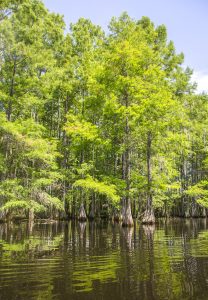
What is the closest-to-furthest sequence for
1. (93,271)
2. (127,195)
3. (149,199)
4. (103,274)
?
(103,274) → (93,271) → (127,195) → (149,199)

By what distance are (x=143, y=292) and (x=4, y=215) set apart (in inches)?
685

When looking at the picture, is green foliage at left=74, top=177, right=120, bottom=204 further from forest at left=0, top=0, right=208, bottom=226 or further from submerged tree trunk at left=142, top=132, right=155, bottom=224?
submerged tree trunk at left=142, top=132, right=155, bottom=224

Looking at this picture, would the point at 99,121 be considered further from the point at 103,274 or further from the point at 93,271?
the point at 103,274

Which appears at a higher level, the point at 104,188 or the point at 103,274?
the point at 104,188

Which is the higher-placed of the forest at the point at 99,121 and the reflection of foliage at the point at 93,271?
the forest at the point at 99,121

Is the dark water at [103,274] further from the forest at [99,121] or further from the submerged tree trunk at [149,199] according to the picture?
the submerged tree trunk at [149,199]

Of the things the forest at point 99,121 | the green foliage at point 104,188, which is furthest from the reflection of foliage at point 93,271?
the forest at point 99,121

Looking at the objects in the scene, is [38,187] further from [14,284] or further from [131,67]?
[14,284]

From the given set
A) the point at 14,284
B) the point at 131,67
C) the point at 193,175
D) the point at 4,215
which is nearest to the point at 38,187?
the point at 4,215

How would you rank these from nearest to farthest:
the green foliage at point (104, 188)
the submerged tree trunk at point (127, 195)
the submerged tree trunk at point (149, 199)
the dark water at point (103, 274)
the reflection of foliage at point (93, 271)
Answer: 1. the dark water at point (103, 274)
2. the reflection of foliage at point (93, 271)
3. the green foliage at point (104, 188)
4. the submerged tree trunk at point (127, 195)
5. the submerged tree trunk at point (149, 199)

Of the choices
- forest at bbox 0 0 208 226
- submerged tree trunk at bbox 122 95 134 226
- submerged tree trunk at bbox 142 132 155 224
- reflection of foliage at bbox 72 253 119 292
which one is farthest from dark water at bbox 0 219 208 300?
submerged tree trunk at bbox 142 132 155 224

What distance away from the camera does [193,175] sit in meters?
42.6

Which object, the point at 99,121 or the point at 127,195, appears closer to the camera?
the point at 127,195

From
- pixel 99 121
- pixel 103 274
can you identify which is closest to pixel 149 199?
pixel 99 121
